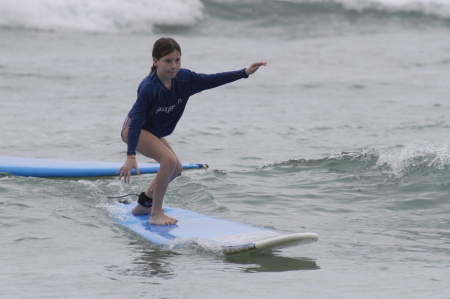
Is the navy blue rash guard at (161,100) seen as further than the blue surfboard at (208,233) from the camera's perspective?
Yes

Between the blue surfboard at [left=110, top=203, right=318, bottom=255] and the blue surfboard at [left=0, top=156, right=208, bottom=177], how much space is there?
4.66ft

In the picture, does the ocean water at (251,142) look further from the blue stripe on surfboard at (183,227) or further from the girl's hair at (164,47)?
the girl's hair at (164,47)

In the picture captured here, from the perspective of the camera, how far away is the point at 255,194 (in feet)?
22.7

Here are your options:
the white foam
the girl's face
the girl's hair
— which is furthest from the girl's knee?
the white foam

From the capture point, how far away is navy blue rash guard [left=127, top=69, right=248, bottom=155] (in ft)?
16.8

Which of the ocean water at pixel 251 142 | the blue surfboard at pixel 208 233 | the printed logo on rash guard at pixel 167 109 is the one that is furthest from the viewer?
the printed logo on rash guard at pixel 167 109

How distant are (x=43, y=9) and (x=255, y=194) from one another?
1447 cm

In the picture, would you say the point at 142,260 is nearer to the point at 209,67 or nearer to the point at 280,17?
the point at 209,67

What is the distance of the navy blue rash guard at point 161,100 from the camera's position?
5.11m

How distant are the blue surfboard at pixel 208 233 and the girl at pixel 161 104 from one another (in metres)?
0.20

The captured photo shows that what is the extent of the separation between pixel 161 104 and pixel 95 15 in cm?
1553

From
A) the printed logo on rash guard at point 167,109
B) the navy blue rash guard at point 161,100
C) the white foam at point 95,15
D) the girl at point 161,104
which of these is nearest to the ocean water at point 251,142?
the white foam at point 95,15

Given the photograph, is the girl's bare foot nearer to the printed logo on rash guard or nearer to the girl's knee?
the girl's knee

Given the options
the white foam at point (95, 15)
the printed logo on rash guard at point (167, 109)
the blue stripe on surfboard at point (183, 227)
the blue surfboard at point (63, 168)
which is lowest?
the blue stripe on surfboard at point (183, 227)
